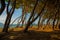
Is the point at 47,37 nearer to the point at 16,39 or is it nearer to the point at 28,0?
the point at 16,39

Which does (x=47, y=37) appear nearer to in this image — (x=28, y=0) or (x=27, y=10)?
(x=28, y=0)

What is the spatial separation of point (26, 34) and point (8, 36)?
1518 mm

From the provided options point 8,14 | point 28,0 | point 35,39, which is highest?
point 28,0

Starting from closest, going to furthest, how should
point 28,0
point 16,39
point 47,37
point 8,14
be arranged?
point 16,39 < point 47,37 < point 8,14 < point 28,0

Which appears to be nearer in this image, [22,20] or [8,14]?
[8,14]

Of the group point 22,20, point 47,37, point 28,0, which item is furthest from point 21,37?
point 22,20

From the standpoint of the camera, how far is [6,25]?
55.8 feet

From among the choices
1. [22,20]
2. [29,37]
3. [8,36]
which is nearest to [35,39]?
[29,37]

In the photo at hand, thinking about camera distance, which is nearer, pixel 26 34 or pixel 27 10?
pixel 26 34

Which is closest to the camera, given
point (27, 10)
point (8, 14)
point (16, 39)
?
point (16, 39)

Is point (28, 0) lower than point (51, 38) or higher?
higher

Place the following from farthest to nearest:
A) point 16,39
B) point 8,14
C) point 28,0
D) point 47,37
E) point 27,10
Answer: point 27,10 → point 28,0 → point 8,14 → point 47,37 → point 16,39

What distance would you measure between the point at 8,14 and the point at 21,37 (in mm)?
2698

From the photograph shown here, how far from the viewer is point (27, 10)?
32.8 meters
